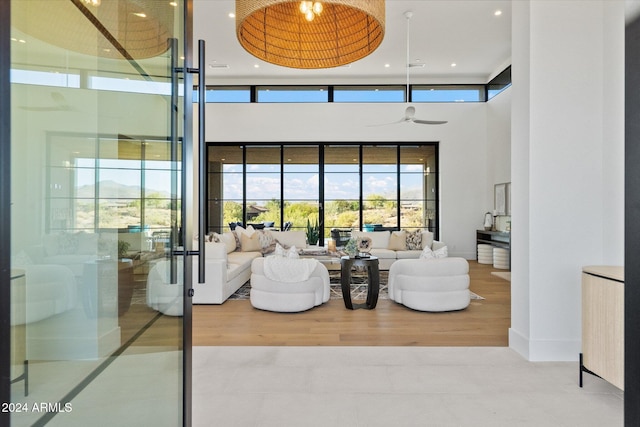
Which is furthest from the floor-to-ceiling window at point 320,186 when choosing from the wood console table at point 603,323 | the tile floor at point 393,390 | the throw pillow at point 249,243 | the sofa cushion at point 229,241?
the wood console table at point 603,323

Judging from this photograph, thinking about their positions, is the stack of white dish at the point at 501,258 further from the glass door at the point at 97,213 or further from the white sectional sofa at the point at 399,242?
the glass door at the point at 97,213

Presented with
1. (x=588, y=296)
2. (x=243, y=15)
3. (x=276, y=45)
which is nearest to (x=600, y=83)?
(x=588, y=296)

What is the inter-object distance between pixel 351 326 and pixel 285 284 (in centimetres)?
95

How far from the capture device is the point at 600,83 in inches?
105

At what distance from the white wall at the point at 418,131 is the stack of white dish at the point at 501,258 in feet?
3.99

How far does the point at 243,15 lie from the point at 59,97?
756 millimetres

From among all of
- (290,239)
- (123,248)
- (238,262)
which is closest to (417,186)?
(290,239)

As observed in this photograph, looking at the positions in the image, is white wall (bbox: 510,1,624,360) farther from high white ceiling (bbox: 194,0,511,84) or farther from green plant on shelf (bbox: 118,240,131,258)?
high white ceiling (bbox: 194,0,511,84)

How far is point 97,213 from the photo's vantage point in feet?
2.99

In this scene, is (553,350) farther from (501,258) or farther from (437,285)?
(501,258)

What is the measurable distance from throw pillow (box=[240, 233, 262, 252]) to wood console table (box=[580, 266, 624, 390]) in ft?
17.5

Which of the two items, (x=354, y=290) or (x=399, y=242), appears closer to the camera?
(x=354, y=290)

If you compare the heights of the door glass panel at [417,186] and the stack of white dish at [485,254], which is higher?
the door glass panel at [417,186]

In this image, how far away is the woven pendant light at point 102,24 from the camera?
0.68m
